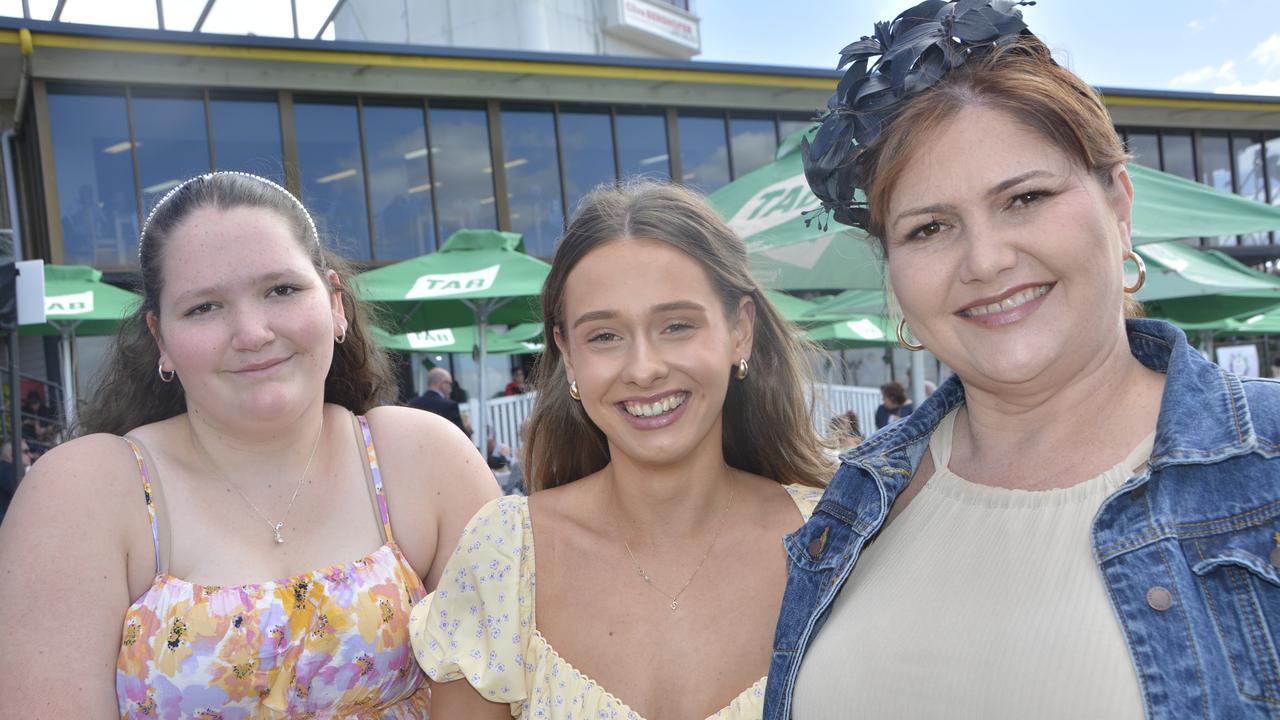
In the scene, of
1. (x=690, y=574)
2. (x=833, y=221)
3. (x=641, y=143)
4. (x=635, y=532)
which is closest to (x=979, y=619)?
(x=690, y=574)

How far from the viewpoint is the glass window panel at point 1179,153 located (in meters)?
21.5

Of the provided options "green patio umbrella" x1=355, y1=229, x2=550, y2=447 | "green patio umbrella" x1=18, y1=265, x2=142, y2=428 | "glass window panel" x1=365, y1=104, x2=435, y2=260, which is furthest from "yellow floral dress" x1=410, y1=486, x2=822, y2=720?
"glass window panel" x1=365, y1=104, x2=435, y2=260

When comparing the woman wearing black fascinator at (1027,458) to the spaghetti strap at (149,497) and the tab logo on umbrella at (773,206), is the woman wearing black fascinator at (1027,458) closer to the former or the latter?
the spaghetti strap at (149,497)

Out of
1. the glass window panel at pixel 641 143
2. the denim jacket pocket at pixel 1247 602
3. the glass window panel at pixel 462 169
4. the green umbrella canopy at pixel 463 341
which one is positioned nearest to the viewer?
the denim jacket pocket at pixel 1247 602

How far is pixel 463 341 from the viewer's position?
1352 cm

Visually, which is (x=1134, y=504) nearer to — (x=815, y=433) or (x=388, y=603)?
(x=815, y=433)

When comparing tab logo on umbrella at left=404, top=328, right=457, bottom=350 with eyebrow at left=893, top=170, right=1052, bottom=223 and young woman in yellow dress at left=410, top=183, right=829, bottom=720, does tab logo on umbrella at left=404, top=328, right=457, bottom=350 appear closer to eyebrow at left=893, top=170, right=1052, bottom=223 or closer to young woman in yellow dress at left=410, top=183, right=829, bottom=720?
young woman in yellow dress at left=410, top=183, right=829, bottom=720

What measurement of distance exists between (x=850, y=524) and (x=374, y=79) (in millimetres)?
14258

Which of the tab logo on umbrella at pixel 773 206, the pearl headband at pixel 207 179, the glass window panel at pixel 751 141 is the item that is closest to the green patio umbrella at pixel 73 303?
the tab logo on umbrella at pixel 773 206

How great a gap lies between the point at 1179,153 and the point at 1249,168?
2.56 metres

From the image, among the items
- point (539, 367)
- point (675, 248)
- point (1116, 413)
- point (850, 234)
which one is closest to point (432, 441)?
point (539, 367)

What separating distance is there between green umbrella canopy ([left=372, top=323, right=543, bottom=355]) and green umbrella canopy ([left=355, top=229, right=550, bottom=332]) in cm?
166

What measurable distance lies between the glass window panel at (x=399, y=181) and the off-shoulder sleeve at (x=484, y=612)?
1326 cm

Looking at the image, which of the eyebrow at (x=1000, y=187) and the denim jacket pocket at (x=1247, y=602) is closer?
the denim jacket pocket at (x=1247, y=602)
